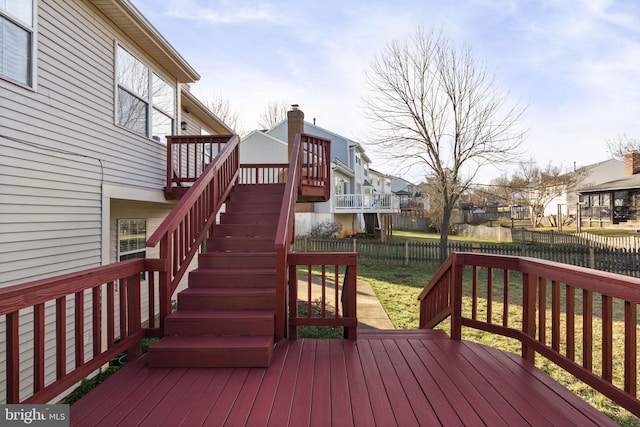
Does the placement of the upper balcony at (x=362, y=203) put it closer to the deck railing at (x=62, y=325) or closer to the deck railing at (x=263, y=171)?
the deck railing at (x=263, y=171)

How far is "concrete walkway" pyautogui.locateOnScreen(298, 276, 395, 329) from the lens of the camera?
5926 mm

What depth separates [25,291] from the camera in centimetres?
186

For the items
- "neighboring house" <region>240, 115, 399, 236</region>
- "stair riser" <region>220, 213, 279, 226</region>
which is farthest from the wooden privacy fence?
"stair riser" <region>220, 213, 279, 226</region>

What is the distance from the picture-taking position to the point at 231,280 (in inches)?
139

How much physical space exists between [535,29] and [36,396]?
11979mm

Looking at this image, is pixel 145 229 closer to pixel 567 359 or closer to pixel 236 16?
pixel 236 16

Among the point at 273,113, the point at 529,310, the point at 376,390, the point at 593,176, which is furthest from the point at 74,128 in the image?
the point at 593,176

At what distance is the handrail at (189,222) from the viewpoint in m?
3.02

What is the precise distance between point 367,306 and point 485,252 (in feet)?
24.8

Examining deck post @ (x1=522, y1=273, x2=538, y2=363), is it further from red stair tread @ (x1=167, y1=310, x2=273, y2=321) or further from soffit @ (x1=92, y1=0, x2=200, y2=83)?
soffit @ (x1=92, y1=0, x2=200, y2=83)

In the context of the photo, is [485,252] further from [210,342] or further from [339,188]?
[210,342]

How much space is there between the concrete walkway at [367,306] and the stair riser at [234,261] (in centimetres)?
289

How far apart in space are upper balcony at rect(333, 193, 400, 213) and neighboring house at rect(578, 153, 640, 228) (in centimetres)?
1707

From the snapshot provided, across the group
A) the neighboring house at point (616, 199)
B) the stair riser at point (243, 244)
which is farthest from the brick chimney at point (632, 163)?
the stair riser at point (243, 244)
